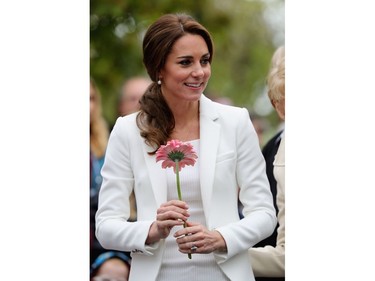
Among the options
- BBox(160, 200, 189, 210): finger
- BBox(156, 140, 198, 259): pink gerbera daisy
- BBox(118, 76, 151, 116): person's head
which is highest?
BBox(118, 76, 151, 116): person's head

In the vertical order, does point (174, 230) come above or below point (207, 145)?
below

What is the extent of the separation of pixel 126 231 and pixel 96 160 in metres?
1.09

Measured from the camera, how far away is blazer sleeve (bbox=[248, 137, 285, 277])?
2.84 metres

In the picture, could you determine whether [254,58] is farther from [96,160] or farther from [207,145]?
[207,145]

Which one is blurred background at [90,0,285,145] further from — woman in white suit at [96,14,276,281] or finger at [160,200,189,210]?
finger at [160,200,189,210]

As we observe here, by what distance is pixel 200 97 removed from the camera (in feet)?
8.74

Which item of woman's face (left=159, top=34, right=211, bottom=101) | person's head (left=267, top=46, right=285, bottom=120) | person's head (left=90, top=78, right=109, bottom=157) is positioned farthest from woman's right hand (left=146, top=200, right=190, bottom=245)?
person's head (left=90, top=78, right=109, bottom=157)

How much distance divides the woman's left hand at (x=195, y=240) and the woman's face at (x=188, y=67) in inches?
15.9

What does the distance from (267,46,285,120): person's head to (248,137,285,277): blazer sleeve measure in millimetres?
160

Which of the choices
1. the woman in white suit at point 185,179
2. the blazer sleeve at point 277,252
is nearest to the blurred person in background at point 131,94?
the blazer sleeve at point 277,252

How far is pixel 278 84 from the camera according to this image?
2.98m

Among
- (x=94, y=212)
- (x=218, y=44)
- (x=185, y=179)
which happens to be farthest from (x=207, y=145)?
(x=218, y=44)

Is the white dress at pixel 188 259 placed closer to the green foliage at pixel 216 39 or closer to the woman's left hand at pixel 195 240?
the woman's left hand at pixel 195 240
